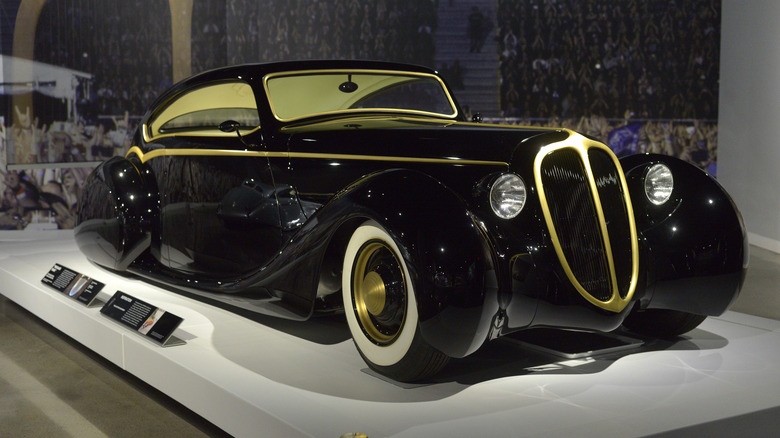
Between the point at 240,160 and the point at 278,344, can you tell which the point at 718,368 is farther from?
the point at 240,160

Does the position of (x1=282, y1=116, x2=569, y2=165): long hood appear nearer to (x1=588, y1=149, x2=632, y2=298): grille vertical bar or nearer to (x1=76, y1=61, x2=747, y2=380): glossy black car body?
(x1=76, y1=61, x2=747, y2=380): glossy black car body

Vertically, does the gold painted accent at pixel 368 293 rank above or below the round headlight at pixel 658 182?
below

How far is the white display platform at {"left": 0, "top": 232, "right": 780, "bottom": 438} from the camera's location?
228cm

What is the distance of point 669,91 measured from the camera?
8.07 metres

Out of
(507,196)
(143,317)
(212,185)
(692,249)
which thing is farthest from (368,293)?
(212,185)

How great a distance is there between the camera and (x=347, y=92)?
4094 mm

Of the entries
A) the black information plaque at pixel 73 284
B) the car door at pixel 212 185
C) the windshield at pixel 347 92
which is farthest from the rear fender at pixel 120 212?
the windshield at pixel 347 92

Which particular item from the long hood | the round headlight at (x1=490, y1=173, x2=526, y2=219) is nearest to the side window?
the long hood

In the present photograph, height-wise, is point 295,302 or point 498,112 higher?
point 498,112

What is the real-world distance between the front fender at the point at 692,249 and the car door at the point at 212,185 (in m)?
1.58

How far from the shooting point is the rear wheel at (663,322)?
324cm

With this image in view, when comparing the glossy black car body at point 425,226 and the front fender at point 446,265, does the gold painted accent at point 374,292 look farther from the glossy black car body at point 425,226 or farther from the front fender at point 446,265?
the front fender at point 446,265

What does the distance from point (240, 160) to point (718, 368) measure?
224 centimetres

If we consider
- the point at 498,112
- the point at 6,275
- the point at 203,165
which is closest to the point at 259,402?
the point at 203,165
